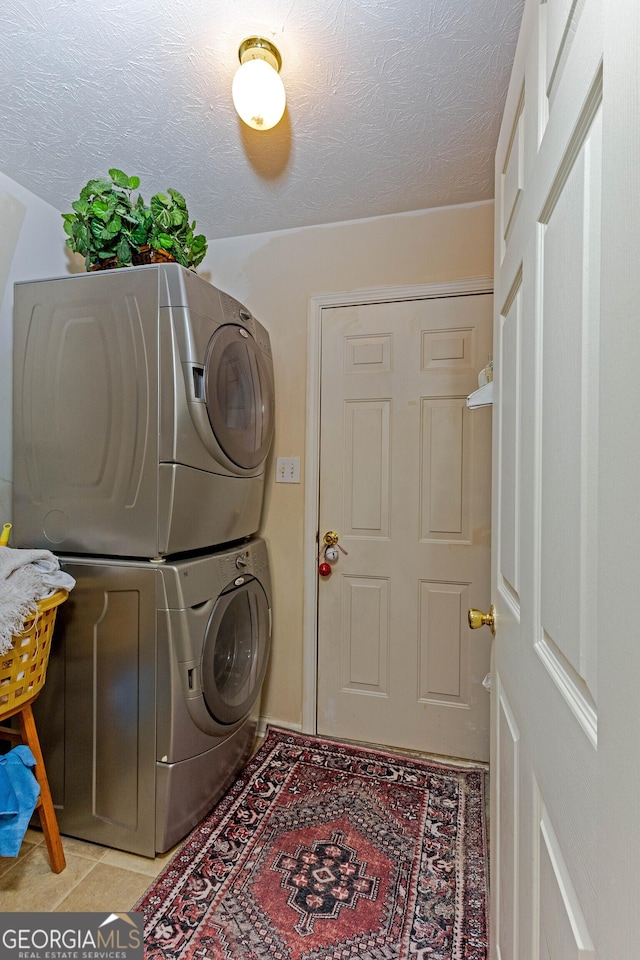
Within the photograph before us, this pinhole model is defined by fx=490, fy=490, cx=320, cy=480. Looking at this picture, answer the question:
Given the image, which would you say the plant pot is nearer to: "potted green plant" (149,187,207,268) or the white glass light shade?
"potted green plant" (149,187,207,268)

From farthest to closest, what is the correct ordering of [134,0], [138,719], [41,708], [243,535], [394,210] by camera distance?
[394,210] → [243,535] → [41,708] → [138,719] → [134,0]

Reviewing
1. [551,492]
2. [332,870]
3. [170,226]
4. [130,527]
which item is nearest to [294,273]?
[170,226]

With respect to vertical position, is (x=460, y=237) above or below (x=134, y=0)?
below

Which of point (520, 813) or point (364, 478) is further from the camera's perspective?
point (364, 478)

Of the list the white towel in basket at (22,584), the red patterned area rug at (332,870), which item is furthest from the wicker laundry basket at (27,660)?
the red patterned area rug at (332,870)

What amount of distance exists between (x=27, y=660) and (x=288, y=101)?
71.0 inches

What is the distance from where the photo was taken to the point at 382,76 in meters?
1.41

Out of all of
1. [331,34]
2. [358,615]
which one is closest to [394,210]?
[331,34]

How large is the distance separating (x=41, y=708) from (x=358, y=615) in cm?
125

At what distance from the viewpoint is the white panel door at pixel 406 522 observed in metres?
2.05

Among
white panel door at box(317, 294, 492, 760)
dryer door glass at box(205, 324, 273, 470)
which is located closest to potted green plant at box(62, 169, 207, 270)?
dryer door glass at box(205, 324, 273, 470)

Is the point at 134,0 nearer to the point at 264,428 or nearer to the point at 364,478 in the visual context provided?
the point at 264,428

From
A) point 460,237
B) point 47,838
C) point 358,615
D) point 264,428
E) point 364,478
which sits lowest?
point 47,838

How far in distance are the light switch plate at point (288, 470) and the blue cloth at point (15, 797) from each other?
4.47 ft
